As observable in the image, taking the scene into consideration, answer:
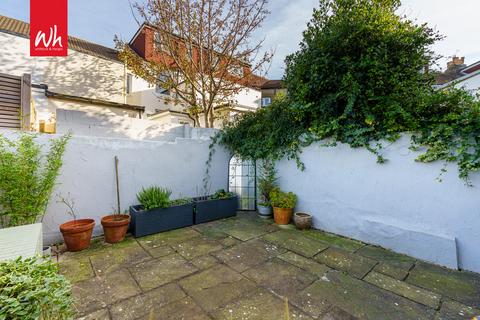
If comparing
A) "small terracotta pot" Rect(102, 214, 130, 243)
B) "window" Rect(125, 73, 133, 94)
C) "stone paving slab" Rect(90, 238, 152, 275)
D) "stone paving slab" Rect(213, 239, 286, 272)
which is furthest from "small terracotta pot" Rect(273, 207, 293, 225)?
"window" Rect(125, 73, 133, 94)

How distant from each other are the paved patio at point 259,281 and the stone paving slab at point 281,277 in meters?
0.01

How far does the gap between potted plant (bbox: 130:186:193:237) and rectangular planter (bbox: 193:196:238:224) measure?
0.22 metres

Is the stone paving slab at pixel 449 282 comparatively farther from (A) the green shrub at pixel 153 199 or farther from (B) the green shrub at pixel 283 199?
(A) the green shrub at pixel 153 199

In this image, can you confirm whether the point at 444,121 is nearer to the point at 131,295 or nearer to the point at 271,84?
the point at 131,295

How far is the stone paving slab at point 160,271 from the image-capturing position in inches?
102

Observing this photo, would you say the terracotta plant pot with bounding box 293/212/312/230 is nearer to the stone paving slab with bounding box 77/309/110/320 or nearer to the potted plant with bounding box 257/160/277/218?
the potted plant with bounding box 257/160/277/218

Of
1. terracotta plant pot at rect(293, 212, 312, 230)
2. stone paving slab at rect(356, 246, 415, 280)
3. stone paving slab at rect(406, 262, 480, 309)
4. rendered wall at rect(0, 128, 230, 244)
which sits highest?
rendered wall at rect(0, 128, 230, 244)

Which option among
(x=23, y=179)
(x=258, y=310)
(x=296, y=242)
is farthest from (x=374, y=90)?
(x=23, y=179)

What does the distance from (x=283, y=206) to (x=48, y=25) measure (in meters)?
6.59

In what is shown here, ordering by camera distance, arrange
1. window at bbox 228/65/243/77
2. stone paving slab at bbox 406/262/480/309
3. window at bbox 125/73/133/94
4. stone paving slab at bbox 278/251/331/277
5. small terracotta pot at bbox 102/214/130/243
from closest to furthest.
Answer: stone paving slab at bbox 406/262/480/309 < stone paving slab at bbox 278/251/331/277 < small terracotta pot at bbox 102/214/130/243 < window at bbox 228/65/243/77 < window at bbox 125/73/133/94

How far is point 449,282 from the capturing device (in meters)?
2.71

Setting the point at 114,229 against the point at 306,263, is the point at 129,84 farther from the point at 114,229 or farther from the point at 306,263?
the point at 306,263

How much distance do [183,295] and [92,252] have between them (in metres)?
2.02

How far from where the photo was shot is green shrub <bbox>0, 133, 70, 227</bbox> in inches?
115
